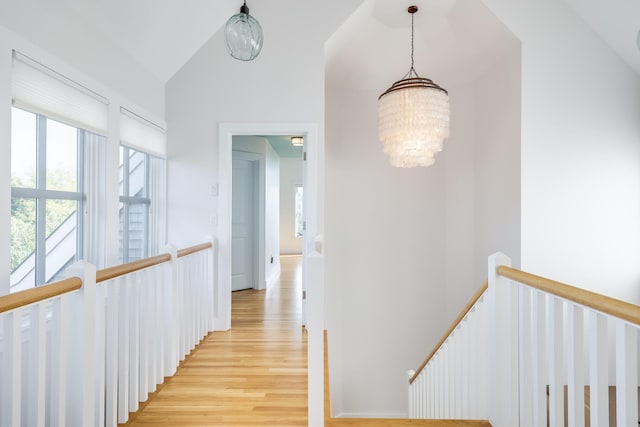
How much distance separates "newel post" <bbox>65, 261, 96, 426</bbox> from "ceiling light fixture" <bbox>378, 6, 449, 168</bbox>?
2400mm

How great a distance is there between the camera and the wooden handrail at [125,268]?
1688 mm

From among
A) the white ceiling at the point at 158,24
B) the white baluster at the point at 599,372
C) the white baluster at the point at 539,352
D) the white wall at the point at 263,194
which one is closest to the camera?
the white baluster at the point at 599,372

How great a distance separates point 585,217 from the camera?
10.7 feet

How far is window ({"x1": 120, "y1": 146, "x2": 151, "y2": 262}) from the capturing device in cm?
285

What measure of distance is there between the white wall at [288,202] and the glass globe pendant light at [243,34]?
7.60 metres

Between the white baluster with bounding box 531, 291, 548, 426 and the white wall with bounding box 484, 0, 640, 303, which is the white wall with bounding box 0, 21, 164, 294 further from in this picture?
the white wall with bounding box 484, 0, 640, 303

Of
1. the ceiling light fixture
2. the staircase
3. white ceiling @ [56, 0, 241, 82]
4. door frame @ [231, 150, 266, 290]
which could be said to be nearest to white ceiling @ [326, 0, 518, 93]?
the ceiling light fixture

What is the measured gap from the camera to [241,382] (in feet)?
7.96

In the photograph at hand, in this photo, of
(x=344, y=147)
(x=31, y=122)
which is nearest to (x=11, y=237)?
(x=31, y=122)

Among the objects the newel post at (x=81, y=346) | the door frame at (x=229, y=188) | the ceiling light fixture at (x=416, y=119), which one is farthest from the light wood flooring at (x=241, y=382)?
the ceiling light fixture at (x=416, y=119)

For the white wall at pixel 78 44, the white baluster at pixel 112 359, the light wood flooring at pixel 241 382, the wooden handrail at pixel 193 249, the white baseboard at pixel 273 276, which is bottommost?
the light wood flooring at pixel 241 382

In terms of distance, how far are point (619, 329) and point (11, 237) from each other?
247 cm

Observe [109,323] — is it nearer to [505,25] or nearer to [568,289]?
[568,289]

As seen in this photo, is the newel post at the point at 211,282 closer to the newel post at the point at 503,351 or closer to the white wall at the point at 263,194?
the white wall at the point at 263,194
